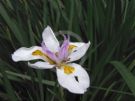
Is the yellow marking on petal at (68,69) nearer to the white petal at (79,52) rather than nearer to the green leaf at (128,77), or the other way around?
the white petal at (79,52)

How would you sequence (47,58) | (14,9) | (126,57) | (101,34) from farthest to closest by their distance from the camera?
(14,9) → (101,34) → (126,57) → (47,58)

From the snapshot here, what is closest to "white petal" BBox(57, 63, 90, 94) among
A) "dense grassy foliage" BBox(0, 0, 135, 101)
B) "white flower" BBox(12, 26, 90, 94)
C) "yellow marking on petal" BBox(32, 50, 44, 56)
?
"white flower" BBox(12, 26, 90, 94)

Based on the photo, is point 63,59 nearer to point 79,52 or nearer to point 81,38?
point 79,52

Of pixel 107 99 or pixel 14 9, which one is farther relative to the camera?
pixel 14 9

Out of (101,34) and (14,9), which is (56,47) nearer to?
(101,34)

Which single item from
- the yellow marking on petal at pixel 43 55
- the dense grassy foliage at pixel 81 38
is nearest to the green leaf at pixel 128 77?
the dense grassy foliage at pixel 81 38

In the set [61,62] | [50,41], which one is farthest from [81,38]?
[61,62]

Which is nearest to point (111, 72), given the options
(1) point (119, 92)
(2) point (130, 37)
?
(1) point (119, 92)
